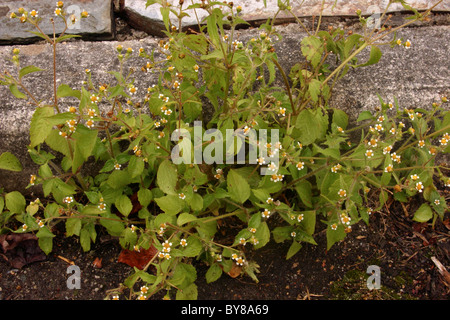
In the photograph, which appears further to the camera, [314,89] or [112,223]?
[112,223]

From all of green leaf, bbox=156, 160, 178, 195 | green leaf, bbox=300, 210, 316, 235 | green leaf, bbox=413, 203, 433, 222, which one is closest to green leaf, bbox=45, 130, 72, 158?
green leaf, bbox=156, 160, 178, 195

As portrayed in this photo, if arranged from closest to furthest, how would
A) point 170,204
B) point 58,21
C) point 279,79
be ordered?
point 170,204 < point 279,79 < point 58,21

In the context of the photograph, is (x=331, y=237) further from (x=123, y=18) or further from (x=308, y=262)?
(x=123, y=18)

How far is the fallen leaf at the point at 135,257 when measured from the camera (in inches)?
77.8

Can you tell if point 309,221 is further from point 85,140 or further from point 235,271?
point 85,140

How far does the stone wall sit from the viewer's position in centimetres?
199

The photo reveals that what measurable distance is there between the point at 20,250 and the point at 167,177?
3.15ft

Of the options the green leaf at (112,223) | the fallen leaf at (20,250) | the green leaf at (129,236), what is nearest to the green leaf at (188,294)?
the green leaf at (129,236)

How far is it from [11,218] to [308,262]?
1.55m

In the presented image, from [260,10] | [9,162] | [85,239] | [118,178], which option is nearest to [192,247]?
[118,178]

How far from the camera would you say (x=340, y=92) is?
2068 millimetres

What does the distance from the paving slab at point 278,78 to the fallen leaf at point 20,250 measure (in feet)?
0.87

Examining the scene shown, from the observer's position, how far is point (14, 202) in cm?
189
